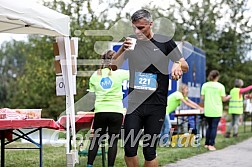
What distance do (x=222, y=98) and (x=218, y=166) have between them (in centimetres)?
346

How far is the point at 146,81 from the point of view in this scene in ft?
18.4

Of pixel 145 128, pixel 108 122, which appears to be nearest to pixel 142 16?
pixel 145 128

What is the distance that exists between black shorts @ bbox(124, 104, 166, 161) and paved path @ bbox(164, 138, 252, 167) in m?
3.46

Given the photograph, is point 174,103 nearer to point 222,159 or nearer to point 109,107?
point 222,159

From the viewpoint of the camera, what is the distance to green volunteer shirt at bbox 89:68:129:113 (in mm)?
7543

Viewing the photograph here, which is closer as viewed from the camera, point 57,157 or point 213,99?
point 57,157

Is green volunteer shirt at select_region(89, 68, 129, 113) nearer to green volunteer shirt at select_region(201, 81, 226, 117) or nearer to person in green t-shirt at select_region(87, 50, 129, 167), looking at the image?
person in green t-shirt at select_region(87, 50, 129, 167)

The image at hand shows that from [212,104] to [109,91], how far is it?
4.98 metres

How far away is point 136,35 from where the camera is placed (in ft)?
18.5

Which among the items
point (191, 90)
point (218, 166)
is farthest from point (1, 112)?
point (191, 90)

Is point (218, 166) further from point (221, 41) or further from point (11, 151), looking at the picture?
point (221, 41)

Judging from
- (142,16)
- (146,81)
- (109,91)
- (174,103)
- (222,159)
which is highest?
(142,16)

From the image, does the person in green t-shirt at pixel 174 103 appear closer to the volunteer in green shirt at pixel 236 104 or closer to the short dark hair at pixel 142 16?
the volunteer in green shirt at pixel 236 104

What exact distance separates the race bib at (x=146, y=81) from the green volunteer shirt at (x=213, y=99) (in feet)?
21.6
